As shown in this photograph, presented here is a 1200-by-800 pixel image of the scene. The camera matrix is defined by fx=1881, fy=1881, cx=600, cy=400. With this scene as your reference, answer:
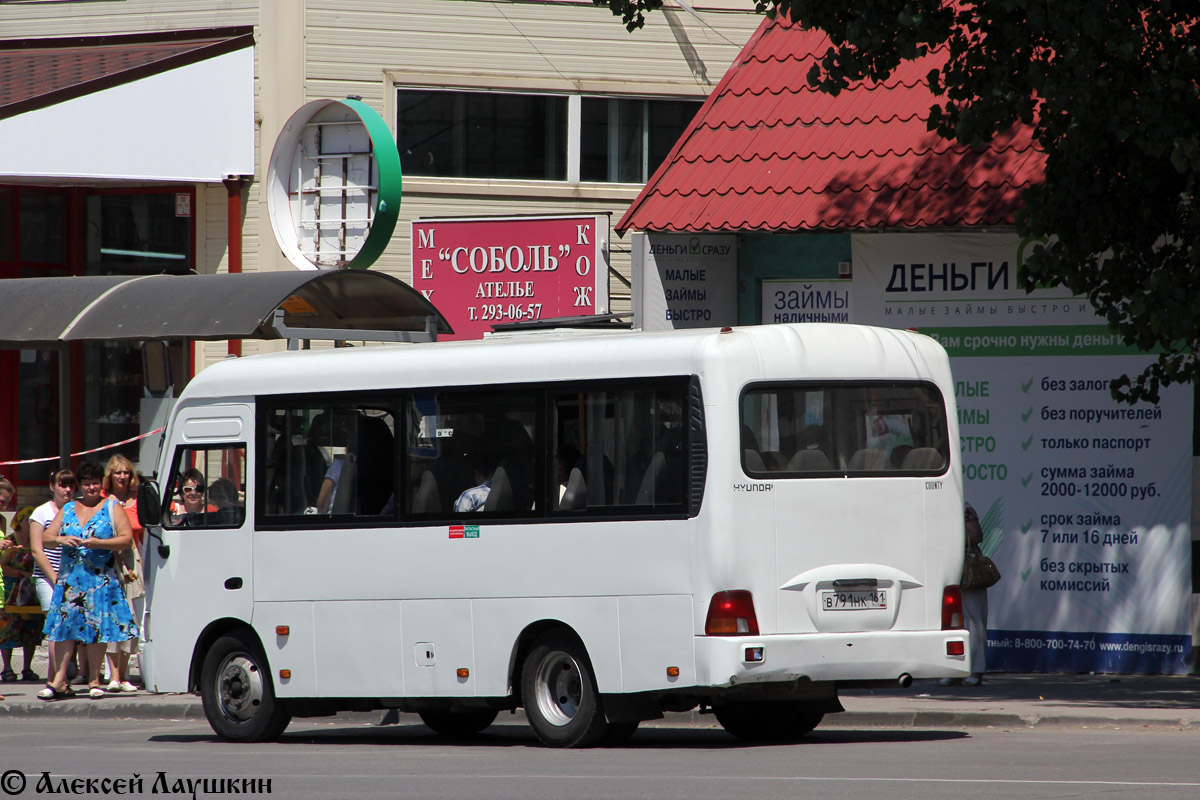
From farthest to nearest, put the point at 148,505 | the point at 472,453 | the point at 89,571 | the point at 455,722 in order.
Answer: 1. the point at 89,571
2. the point at 455,722
3. the point at 148,505
4. the point at 472,453

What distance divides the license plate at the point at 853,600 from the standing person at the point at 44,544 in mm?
7876

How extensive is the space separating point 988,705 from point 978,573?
164 centimetres

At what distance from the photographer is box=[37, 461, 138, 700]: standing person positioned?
1573cm

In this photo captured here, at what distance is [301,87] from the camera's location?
2084 centimetres

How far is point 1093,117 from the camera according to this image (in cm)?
1293

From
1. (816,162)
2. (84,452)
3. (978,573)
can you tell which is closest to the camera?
(978,573)

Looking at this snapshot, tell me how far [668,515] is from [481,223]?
893 cm

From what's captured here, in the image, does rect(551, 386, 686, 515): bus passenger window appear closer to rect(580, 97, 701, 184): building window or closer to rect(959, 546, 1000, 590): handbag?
rect(959, 546, 1000, 590): handbag

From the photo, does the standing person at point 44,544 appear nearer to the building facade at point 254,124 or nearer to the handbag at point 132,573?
the handbag at point 132,573

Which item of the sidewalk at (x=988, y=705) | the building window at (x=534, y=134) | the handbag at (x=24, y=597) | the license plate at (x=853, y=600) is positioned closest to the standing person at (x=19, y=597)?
the handbag at (x=24, y=597)

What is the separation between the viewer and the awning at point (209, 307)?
1662cm

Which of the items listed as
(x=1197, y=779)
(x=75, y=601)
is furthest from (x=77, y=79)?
(x=1197, y=779)

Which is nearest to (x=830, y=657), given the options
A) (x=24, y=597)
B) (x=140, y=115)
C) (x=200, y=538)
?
(x=200, y=538)

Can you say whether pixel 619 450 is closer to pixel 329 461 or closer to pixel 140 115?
pixel 329 461
